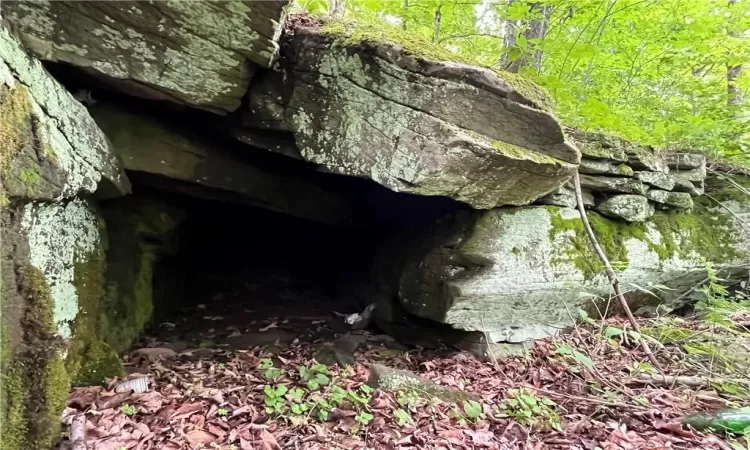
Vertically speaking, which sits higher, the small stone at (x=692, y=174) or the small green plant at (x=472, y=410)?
the small stone at (x=692, y=174)

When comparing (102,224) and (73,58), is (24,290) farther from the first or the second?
(73,58)

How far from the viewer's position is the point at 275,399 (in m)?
3.31

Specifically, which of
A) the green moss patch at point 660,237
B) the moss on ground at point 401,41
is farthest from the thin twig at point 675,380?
the moss on ground at point 401,41

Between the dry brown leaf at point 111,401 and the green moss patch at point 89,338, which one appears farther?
the green moss patch at point 89,338

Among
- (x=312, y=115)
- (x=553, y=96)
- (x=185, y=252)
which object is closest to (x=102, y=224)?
(x=312, y=115)

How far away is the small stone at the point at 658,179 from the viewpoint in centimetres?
555

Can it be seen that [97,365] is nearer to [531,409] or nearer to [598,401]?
Result: [531,409]

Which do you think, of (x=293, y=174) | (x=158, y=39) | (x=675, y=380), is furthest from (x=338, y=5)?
(x=675, y=380)

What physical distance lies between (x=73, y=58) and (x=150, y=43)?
1.88 ft

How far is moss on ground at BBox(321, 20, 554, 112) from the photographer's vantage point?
375cm

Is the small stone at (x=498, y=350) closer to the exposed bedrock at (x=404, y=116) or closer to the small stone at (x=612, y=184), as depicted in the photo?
the exposed bedrock at (x=404, y=116)

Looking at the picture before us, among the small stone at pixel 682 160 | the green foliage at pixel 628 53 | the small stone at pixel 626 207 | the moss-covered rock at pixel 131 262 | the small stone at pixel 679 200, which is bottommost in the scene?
the moss-covered rock at pixel 131 262

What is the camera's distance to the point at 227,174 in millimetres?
5117

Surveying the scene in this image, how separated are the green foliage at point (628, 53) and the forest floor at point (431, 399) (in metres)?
2.65
